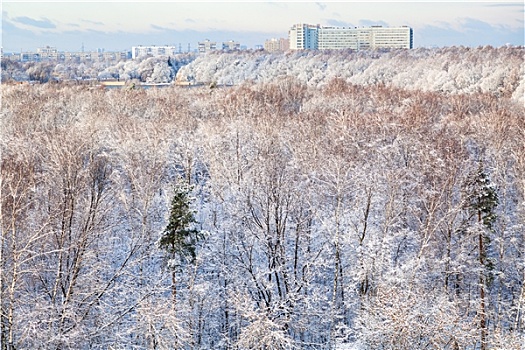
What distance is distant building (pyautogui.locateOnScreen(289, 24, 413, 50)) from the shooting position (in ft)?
516

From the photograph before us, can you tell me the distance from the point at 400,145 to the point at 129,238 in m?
16.5

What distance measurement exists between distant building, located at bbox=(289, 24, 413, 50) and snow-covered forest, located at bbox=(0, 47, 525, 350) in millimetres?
121169

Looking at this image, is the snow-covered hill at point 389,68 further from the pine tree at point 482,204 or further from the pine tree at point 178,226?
the pine tree at point 178,226

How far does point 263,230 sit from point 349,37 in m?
148

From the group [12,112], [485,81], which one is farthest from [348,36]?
[12,112]

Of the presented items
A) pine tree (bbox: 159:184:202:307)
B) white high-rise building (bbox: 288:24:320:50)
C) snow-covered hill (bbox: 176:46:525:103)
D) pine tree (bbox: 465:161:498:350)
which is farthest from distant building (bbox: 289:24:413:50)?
pine tree (bbox: 159:184:202:307)

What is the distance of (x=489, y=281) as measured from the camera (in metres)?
23.7

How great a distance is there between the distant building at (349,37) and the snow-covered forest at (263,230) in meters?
121

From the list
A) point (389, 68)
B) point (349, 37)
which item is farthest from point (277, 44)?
point (389, 68)

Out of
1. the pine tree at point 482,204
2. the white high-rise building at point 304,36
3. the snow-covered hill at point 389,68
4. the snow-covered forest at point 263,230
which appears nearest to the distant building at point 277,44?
the white high-rise building at point 304,36

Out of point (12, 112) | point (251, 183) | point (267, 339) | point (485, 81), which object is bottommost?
point (267, 339)

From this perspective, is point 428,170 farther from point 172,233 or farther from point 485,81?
point 485,81

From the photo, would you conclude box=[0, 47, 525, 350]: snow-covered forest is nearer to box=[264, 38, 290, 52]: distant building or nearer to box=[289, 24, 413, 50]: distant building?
box=[289, 24, 413, 50]: distant building

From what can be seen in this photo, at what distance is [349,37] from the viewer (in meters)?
159
